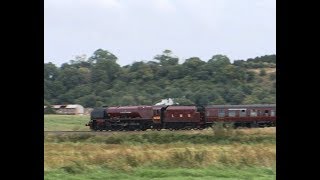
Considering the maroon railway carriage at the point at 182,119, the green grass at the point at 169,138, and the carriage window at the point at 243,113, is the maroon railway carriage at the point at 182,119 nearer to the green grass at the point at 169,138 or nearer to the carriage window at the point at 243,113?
the green grass at the point at 169,138

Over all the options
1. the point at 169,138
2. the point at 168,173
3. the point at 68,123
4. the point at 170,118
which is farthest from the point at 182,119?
the point at 68,123

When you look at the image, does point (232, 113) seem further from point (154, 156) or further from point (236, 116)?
point (154, 156)

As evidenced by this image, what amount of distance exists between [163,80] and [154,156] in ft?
4.78

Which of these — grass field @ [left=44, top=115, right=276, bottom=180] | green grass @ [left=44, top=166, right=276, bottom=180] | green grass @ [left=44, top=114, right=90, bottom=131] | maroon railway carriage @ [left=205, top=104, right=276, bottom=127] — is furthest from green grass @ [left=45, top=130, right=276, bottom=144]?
green grass @ [left=44, top=166, right=276, bottom=180]

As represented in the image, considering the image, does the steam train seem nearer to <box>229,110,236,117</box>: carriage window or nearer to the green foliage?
<box>229,110,236,117</box>: carriage window

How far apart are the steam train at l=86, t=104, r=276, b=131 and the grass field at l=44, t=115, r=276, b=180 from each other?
1.18 feet

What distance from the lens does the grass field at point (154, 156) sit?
524 cm

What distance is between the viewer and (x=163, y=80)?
17.2 ft

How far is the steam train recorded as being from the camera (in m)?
7.21

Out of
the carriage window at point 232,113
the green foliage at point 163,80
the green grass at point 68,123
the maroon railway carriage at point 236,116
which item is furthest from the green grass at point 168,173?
the carriage window at point 232,113
